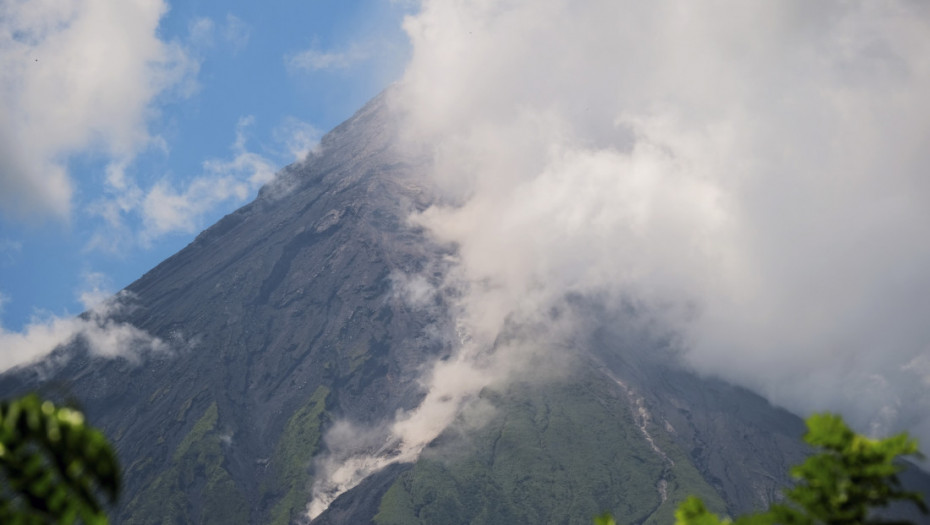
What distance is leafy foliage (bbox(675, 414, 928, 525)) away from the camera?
57.4 feet

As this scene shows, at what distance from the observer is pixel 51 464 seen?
12.4 meters

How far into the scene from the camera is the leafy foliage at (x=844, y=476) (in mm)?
17484

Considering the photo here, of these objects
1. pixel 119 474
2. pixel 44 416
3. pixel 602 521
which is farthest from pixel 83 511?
pixel 602 521

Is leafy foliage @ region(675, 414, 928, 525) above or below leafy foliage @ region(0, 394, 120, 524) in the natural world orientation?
below

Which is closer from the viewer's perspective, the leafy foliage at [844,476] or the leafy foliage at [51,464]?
the leafy foliage at [51,464]

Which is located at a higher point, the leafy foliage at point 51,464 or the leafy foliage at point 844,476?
the leafy foliage at point 51,464

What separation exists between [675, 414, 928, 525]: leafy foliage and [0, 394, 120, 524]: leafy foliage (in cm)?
1373

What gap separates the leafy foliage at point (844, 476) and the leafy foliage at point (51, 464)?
13.7 meters

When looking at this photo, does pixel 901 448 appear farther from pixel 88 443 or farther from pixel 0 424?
pixel 0 424

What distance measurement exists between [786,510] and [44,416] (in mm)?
15190

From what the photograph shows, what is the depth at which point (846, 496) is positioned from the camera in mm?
17531

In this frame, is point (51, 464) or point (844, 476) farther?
point (844, 476)

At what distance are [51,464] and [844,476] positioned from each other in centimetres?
1586

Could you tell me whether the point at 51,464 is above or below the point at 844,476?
above
